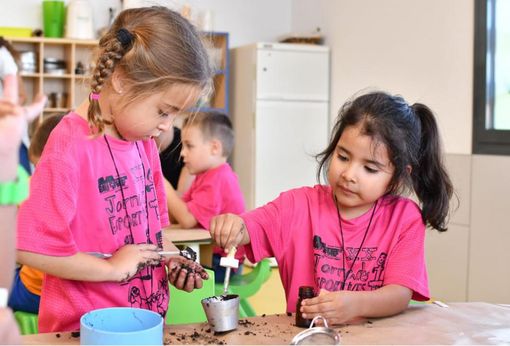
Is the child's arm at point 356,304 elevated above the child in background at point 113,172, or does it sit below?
below

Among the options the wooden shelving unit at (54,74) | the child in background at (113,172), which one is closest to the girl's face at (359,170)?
the child in background at (113,172)

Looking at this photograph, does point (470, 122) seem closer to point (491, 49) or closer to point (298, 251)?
point (491, 49)

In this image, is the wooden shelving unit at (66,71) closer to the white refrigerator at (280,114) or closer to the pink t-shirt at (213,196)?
the white refrigerator at (280,114)

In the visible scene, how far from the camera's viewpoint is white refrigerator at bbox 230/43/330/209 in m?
6.07

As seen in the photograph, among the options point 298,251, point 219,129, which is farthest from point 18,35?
point 298,251

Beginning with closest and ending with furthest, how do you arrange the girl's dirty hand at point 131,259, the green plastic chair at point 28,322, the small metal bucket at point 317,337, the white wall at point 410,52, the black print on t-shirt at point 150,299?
1. the small metal bucket at point 317,337
2. the girl's dirty hand at point 131,259
3. the black print on t-shirt at point 150,299
4. the green plastic chair at point 28,322
5. the white wall at point 410,52

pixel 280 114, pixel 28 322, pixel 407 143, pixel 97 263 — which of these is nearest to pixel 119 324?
pixel 97 263

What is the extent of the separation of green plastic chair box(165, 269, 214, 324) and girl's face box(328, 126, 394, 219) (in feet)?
1.37

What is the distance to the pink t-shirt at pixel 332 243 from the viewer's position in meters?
1.61

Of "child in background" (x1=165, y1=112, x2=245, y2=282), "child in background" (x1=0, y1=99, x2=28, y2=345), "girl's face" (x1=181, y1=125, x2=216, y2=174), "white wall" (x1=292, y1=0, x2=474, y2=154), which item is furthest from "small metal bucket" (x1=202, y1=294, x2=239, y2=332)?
"white wall" (x1=292, y1=0, x2=474, y2=154)

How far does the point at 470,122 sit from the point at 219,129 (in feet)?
6.74

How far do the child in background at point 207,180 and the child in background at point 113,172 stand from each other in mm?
1579

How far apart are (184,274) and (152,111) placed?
356 millimetres

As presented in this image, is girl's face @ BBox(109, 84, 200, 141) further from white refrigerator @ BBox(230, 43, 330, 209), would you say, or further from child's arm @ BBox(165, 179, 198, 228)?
white refrigerator @ BBox(230, 43, 330, 209)
